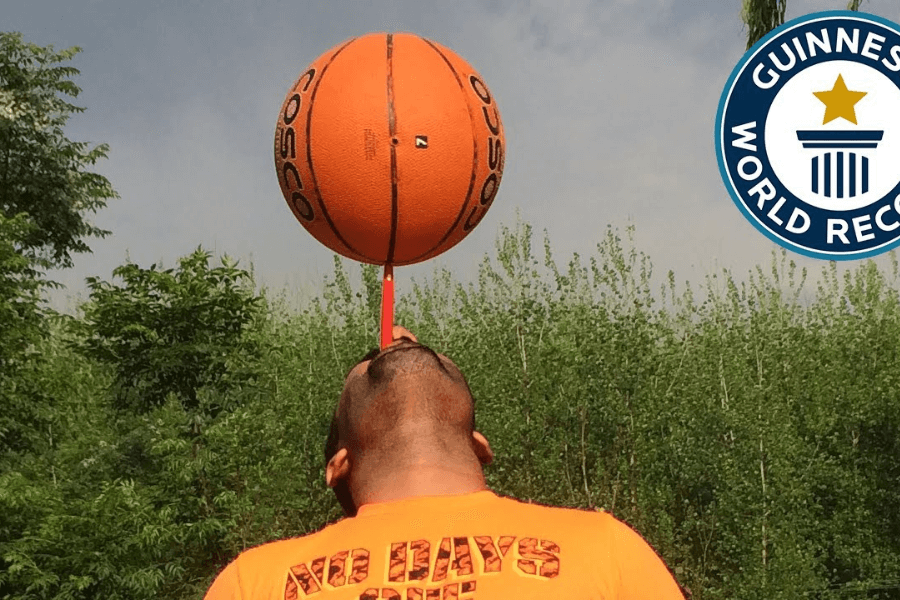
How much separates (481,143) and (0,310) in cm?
799

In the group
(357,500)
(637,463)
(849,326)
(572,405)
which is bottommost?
(357,500)

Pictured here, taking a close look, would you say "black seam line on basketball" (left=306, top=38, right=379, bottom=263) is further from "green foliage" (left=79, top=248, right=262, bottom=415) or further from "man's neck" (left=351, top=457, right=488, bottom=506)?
"green foliage" (left=79, top=248, right=262, bottom=415)

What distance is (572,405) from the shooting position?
990cm

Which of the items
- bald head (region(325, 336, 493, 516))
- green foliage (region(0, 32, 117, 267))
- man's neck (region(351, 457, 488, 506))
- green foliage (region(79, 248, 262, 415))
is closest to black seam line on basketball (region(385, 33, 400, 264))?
bald head (region(325, 336, 493, 516))

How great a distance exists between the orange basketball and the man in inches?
56.6

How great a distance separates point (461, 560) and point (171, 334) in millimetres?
10607

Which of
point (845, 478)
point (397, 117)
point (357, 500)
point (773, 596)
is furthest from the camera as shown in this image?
point (845, 478)

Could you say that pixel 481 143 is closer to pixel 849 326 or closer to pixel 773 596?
pixel 773 596

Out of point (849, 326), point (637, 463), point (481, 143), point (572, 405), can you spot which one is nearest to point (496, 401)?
point (572, 405)

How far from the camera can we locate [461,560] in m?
1.74


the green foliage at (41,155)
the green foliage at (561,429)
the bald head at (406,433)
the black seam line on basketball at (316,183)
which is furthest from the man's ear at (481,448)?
the green foliage at (41,155)

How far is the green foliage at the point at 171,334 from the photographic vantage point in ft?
38.2

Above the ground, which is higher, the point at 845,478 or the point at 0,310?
the point at 0,310

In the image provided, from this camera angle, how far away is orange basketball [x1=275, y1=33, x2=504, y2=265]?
3.39 m
